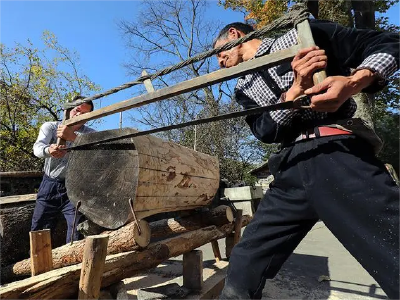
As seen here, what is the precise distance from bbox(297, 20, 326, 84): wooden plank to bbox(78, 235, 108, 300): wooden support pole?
156cm

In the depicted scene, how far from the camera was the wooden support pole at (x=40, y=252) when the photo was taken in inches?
85.9

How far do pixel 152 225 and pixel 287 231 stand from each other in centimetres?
188

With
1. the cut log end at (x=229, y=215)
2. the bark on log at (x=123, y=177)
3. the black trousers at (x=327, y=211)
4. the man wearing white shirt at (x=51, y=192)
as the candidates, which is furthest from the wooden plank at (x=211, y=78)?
the cut log end at (x=229, y=215)

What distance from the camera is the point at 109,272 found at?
228 centimetres

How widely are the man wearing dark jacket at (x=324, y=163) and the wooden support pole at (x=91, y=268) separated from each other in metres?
0.83

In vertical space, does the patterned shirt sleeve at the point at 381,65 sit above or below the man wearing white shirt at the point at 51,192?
above

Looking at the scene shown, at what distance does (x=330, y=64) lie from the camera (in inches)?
62.1

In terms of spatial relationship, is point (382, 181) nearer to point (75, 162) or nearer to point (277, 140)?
point (277, 140)

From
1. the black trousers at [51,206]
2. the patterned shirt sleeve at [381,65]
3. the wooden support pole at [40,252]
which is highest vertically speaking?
the patterned shirt sleeve at [381,65]

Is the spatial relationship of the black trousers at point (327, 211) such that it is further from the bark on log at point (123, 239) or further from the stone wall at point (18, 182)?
the stone wall at point (18, 182)

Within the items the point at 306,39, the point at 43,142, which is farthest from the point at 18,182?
the point at 306,39

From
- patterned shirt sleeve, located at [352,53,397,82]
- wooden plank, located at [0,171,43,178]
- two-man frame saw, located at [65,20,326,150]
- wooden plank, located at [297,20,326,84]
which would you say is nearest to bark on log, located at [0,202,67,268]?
two-man frame saw, located at [65,20,326,150]

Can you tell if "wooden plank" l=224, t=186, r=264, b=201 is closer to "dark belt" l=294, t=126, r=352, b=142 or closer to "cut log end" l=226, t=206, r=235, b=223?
"cut log end" l=226, t=206, r=235, b=223

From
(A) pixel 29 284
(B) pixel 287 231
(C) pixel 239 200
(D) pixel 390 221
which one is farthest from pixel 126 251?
(C) pixel 239 200
